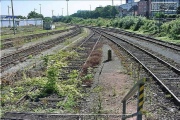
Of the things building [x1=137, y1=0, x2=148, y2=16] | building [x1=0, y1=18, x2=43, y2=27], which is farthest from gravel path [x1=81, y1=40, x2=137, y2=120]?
building [x1=137, y1=0, x2=148, y2=16]

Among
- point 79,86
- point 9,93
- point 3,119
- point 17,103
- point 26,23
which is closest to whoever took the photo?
point 3,119

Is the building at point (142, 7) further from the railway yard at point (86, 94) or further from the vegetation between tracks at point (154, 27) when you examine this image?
the railway yard at point (86, 94)

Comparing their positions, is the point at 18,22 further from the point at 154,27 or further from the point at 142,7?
the point at 154,27

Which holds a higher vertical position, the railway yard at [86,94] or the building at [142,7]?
the building at [142,7]

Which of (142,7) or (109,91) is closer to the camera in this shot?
(109,91)

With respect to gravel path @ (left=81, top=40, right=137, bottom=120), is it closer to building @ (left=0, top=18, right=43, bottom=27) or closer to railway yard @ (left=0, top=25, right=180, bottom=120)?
railway yard @ (left=0, top=25, right=180, bottom=120)

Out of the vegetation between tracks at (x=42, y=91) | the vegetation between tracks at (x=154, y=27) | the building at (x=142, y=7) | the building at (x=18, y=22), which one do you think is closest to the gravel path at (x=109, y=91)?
the vegetation between tracks at (x=42, y=91)

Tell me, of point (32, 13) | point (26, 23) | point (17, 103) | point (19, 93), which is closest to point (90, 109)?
point (17, 103)

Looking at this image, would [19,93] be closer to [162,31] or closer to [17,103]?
[17,103]

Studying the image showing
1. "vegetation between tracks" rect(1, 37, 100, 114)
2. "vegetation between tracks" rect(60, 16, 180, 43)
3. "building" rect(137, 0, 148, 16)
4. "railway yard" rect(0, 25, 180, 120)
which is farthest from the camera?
"building" rect(137, 0, 148, 16)

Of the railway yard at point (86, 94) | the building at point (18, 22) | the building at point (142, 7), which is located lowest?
the railway yard at point (86, 94)

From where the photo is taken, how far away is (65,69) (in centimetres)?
1631

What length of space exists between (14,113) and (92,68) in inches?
313

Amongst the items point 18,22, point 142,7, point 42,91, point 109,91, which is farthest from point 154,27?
point 142,7
